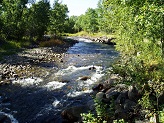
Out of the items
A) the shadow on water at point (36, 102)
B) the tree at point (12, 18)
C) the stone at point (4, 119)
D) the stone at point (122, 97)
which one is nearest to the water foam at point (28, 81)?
the shadow on water at point (36, 102)

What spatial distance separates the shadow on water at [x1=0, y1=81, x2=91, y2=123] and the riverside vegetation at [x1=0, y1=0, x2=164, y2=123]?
3210 mm

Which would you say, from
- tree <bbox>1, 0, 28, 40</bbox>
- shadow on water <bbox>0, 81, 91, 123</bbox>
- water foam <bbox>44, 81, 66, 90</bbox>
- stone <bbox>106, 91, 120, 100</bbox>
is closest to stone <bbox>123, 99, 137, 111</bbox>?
stone <bbox>106, 91, 120, 100</bbox>

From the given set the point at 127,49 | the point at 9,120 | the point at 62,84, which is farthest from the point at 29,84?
the point at 127,49

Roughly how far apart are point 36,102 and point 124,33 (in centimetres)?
1099

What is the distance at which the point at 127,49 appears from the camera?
26516mm

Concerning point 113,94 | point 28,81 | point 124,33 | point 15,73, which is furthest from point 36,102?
point 124,33

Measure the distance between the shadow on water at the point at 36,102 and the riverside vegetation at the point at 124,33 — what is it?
3210mm

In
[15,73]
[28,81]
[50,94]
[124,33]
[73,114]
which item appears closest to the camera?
[73,114]

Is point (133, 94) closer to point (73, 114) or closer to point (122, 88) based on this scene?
point (122, 88)

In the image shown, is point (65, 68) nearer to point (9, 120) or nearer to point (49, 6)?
point (9, 120)

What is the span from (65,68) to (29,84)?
26.9ft

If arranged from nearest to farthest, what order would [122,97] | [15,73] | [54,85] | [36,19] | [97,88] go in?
[122,97], [97,88], [54,85], [15,73], [36,19]

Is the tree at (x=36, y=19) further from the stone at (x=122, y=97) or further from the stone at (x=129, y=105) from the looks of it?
the stone at (x=129, y=105)

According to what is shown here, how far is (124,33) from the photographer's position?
909 inches
